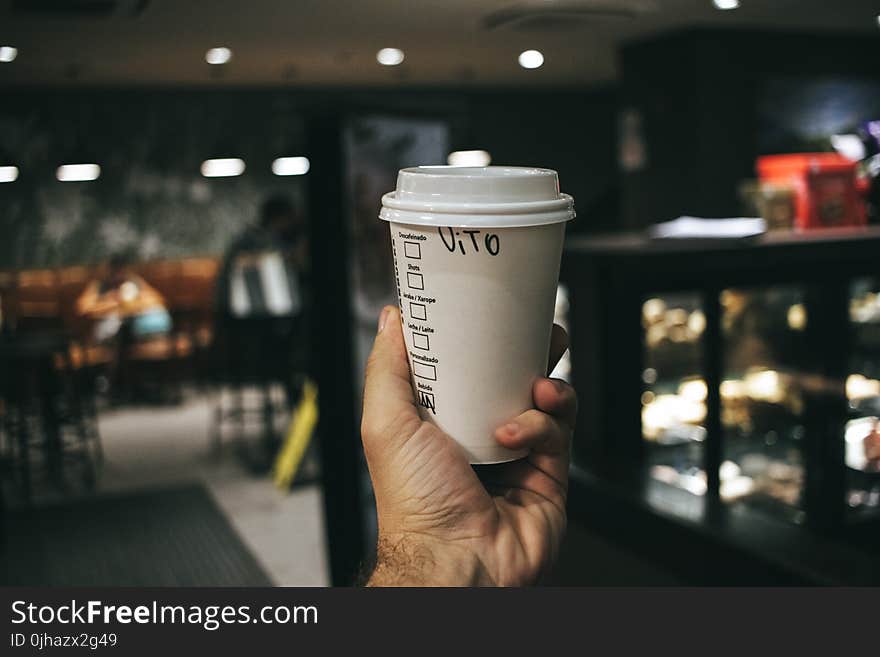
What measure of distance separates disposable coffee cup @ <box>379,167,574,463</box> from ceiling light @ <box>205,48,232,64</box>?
1.07 meters

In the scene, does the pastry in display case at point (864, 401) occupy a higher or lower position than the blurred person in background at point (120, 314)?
lower

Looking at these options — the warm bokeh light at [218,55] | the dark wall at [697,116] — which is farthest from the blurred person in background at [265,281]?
the warm bokeh light at [218,55]

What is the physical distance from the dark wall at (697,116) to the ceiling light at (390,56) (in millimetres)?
3245

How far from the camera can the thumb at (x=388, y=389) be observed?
1094mm

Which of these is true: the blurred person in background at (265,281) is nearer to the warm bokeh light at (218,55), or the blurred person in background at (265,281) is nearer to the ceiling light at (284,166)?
the warm bokeh light at (218,55)

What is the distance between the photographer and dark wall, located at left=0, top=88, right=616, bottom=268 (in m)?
7.63

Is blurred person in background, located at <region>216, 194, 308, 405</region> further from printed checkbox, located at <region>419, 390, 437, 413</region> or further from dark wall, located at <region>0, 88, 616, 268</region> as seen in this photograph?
printed checkbox, located at <region>419, 390, 437, 413</region>

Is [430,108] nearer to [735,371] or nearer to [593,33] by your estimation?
[593,33]

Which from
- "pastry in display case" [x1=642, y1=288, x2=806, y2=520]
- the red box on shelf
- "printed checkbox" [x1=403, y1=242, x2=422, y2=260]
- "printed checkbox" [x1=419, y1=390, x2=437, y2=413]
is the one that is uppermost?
the red box on shelf

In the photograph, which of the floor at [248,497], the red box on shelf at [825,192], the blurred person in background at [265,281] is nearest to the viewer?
the red box on shelf at [825,192]

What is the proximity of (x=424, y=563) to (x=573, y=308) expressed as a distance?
191cm

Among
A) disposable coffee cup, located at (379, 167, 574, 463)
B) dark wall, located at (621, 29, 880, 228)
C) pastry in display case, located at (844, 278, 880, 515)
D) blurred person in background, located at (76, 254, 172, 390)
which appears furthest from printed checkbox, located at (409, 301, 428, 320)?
blurred person in background, located at (76, 254, 172, 390)

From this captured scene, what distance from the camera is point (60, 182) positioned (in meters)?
7.91

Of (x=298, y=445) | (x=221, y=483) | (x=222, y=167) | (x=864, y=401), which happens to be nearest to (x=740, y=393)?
(x=864, y=401)
